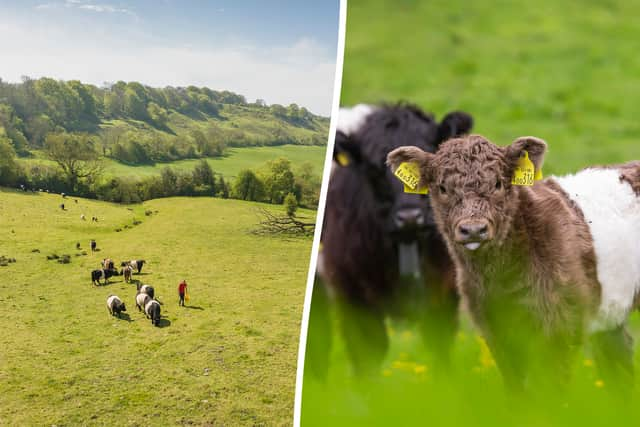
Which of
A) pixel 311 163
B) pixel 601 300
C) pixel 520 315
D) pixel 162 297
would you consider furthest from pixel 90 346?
pixel 601 300

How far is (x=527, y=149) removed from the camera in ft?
4.49

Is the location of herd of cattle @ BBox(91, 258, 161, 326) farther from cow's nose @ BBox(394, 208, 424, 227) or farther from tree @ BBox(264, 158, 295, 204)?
cow's nose @ BBox(394, 208, 424, 227)

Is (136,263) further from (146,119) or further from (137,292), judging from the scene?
(146,119)

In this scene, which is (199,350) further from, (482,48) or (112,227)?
(482,48)

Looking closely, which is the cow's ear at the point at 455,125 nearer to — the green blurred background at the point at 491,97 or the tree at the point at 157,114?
the green blurred background at the point at 491,97

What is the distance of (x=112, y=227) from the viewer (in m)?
1.28

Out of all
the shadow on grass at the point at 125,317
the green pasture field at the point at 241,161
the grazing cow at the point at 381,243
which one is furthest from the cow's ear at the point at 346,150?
the shadow on grass at the point at 125,317

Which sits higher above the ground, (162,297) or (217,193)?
(217,193)

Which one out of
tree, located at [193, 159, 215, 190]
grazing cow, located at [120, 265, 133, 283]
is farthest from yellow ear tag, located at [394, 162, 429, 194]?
grazing cow, located at [120, 265, 133, 283]

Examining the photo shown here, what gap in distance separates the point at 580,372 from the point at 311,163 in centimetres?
90

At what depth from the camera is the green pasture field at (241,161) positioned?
4.21ft

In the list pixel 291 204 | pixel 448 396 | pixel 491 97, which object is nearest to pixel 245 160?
pixel 291 204

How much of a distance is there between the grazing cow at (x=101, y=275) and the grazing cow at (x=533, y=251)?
0.69 meters

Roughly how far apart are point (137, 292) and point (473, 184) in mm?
769
